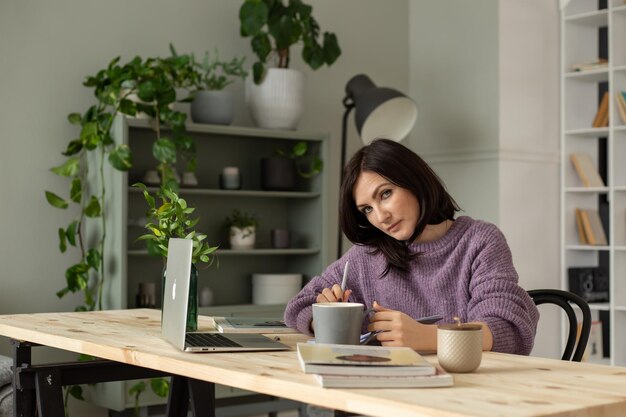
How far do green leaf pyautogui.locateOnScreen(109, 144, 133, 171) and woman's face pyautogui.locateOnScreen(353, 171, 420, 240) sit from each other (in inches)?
74.1

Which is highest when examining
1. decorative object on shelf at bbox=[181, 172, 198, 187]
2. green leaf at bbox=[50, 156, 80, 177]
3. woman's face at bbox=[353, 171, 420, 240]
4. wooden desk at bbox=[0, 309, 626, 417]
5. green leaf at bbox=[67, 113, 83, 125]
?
green leaf at bbox=[67, 113, 83, 125]

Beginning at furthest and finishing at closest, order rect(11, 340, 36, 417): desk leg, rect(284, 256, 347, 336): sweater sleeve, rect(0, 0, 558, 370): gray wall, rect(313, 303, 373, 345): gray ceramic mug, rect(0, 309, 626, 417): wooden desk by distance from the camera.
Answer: rect(0, 0, 558, 370): gray wall, rect(11, 340, 36, 417): desk leg, rect(284, 256, 347, 336): sweater sleeve, rect(313, 303, 373, 345): gray ceramic mug, rect(0, 309, 626, 417): wooden desk

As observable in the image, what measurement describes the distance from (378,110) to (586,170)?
1.22 metres

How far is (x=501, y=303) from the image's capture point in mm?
1953

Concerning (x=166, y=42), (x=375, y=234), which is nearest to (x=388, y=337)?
(x=375, y=234)

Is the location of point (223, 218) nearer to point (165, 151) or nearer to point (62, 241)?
point (165, 151)

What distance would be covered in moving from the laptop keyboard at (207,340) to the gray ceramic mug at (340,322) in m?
0.18

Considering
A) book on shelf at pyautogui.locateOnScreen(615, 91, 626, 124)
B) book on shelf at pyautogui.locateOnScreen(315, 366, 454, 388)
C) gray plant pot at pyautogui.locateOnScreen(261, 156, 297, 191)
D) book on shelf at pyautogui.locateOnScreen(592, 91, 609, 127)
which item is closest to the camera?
book on shelf at pyautogui.locateOnScreen(315, 366, 454, 388)

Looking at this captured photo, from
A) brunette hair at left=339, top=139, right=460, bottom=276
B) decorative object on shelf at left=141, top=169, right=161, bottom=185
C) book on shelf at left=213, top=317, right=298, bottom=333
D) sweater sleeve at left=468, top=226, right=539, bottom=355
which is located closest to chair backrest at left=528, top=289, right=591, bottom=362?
sweater sleeve at left=468, top=226, right=539, bottom=355

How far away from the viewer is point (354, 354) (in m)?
1.50

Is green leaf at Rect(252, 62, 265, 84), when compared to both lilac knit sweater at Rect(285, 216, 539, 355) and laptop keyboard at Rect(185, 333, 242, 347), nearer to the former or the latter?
lilac knit sweater at Rect(285, 216, 539, 355)

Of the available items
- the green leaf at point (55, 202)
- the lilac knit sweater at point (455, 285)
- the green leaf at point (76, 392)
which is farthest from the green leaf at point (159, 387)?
the lilac knit sweater at point (455, 285)

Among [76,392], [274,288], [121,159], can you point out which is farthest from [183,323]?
[274,288]

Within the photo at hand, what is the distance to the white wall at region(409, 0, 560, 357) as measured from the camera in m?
4.99
